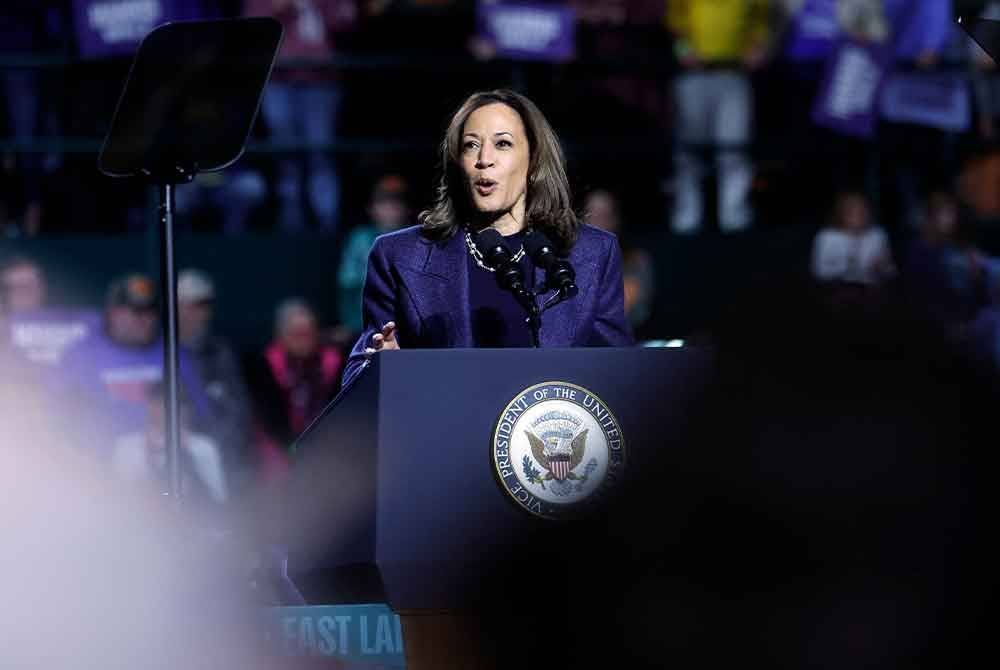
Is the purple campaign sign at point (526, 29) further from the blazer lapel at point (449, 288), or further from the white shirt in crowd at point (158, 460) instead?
the blazer lapel at point (449, 288)

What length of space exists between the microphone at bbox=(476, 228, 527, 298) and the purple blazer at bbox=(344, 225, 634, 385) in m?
0.26

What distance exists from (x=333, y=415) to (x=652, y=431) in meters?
0.67

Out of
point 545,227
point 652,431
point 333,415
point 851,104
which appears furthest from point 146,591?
point 851,104

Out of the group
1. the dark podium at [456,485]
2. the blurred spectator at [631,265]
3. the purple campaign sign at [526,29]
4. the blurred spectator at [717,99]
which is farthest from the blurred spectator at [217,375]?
the dark podium at [456,485]

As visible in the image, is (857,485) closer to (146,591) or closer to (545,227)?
(146,591)

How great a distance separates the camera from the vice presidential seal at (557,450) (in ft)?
9.19

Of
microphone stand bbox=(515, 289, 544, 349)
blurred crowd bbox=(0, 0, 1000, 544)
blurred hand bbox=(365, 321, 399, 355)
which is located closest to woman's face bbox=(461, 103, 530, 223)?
microphone stand bbox=(515, 289, 544, 349)

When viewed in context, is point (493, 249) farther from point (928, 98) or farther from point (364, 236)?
point (928, 98)

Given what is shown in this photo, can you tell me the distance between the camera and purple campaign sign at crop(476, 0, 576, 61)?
948 cm

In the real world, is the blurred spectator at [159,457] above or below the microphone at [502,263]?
below

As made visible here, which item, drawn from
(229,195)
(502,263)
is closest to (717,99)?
(229,195)

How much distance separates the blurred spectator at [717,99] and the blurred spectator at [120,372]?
10.8 ft

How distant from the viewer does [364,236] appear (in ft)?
30.3

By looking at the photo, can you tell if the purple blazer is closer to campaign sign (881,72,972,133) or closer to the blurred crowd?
the blurred crowd
